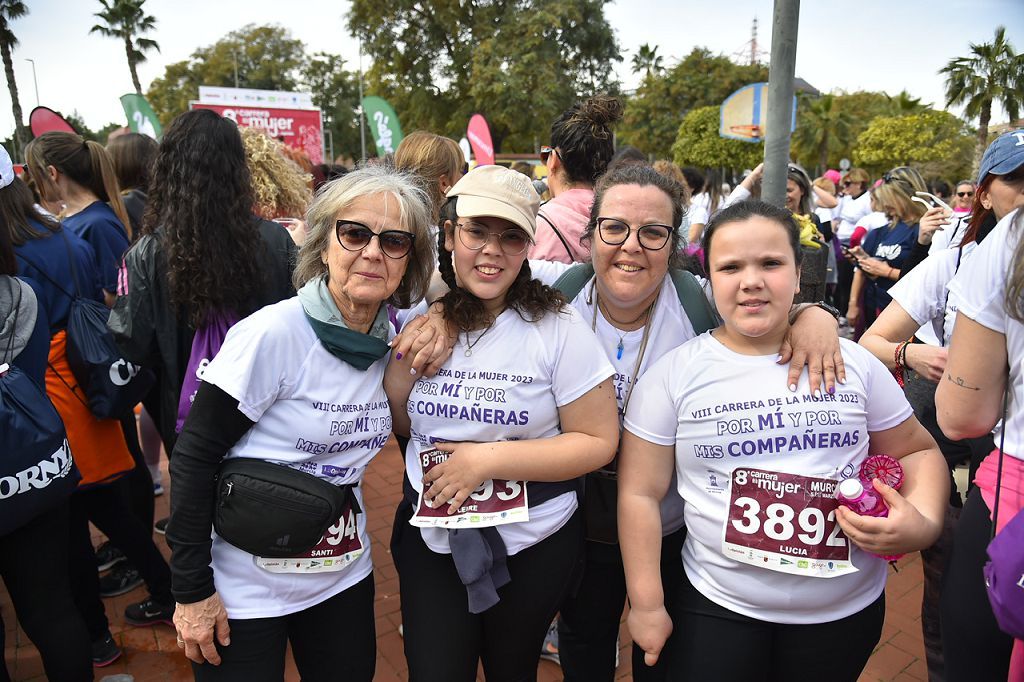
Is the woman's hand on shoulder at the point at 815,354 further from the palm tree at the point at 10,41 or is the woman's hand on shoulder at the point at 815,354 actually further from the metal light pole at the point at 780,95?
the palm tree at the point at 10,41

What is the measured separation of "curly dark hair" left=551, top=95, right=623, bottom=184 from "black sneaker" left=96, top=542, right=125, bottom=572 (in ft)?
10.4

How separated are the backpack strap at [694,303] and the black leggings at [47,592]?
87.4 inches

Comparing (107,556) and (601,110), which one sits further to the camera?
(107,556)

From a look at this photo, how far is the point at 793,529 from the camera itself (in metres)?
1.59

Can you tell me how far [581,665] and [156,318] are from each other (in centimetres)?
201

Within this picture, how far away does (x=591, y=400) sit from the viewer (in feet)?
5.82

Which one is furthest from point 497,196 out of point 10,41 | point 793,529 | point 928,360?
point 10,41

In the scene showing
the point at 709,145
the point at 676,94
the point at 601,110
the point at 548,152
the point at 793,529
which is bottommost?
the point at 793,529

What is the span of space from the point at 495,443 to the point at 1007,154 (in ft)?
4.98

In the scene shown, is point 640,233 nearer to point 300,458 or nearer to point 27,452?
point 300,458

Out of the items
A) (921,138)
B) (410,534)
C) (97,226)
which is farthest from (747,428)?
(921,138)

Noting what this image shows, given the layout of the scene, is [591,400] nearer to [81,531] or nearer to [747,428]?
[747,428]

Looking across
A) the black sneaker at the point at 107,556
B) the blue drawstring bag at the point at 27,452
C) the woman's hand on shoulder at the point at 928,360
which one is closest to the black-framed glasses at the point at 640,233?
the woman's hand on shoulder at the point at 928,360

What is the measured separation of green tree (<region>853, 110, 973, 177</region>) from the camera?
106 feet
